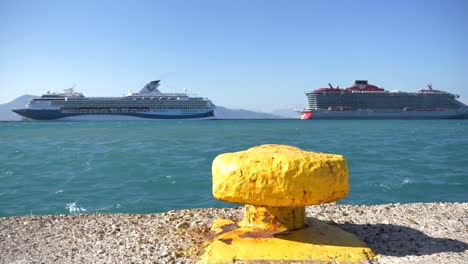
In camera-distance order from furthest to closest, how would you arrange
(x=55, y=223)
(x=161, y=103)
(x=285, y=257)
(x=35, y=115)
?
(x=161, y=103), (x=35, y=115), (x=55, y=223), (x=285, y=257)

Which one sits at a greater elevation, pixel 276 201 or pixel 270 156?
pixel 270 156

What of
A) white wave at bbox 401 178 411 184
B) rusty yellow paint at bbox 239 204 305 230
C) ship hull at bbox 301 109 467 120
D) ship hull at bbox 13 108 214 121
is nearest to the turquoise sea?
white wave at bbox 401 178 411 184

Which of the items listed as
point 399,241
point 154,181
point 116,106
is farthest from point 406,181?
point 116,106

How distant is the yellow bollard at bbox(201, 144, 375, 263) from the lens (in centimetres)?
345

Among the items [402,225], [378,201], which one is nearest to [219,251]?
[402,225]

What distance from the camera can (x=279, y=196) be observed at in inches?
136

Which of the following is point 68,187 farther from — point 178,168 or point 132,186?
point 178,168

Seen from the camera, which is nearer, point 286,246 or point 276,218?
point 286,246

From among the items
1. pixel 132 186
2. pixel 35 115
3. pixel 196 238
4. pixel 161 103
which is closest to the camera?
pixel 196 238

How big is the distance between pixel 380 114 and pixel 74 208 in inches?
3082

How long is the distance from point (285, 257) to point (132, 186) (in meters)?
8.43

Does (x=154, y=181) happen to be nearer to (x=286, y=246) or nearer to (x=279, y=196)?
(x=286, y=246)

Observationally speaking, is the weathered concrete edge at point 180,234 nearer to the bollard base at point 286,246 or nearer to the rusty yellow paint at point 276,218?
the bollard base at point 286,246

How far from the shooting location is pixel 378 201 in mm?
9242
